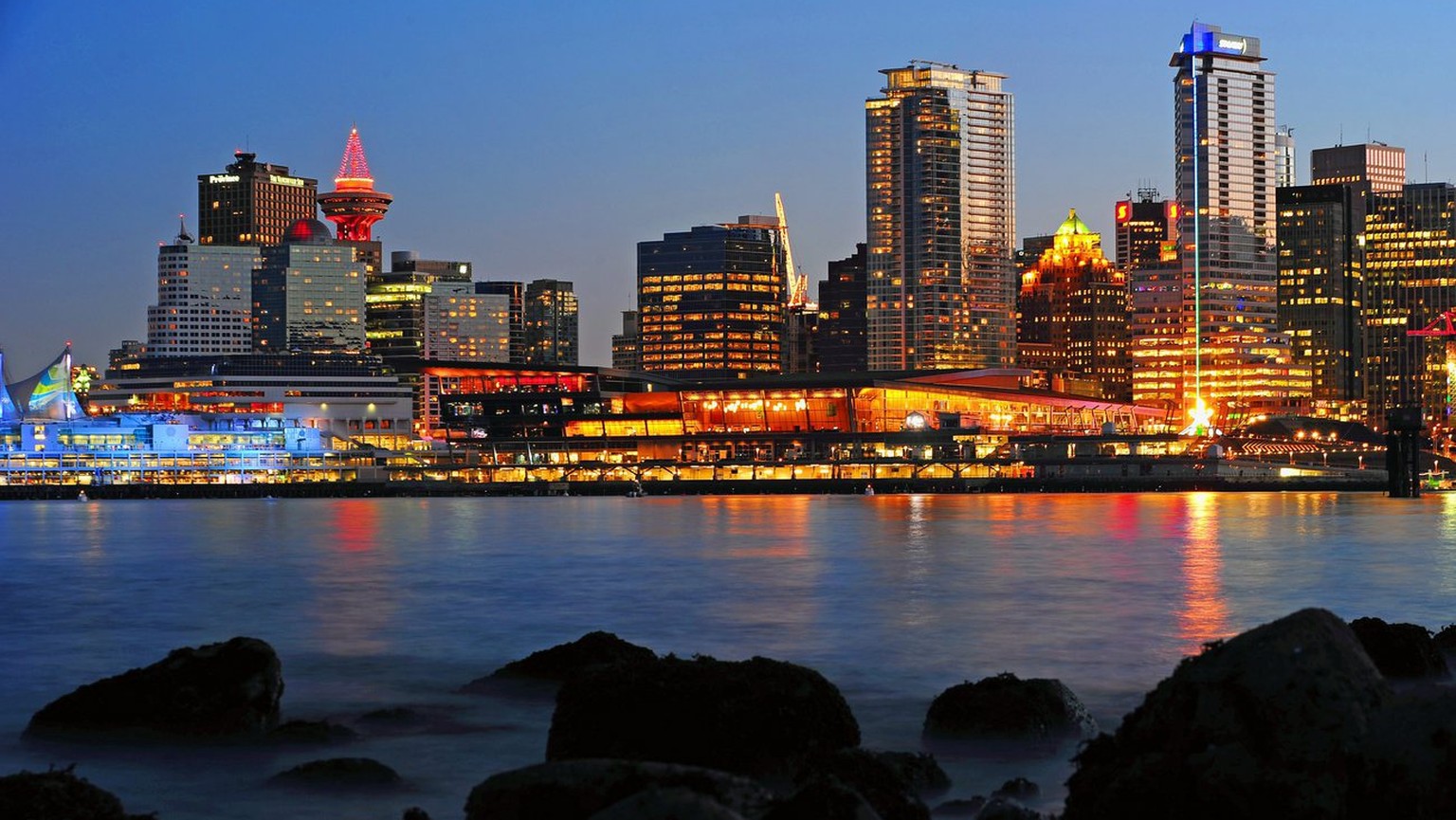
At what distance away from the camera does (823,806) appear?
14.4 meters

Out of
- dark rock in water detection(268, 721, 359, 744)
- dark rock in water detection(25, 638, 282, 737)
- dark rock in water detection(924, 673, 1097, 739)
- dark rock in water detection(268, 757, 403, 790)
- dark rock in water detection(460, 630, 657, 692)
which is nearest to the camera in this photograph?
dark rock in water detection(268, 757, 403, 790)

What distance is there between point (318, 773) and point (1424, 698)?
13.1m

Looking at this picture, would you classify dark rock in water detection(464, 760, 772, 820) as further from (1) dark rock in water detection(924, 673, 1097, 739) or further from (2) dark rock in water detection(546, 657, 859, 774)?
(1) dark rock in water detection(924, 673, 1097, 739)

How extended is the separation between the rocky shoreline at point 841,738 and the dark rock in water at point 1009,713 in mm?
33

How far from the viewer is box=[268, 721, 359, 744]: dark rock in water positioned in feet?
82.9

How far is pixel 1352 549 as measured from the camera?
79.7m

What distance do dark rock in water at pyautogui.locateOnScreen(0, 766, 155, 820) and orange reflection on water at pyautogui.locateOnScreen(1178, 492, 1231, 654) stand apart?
408 inches

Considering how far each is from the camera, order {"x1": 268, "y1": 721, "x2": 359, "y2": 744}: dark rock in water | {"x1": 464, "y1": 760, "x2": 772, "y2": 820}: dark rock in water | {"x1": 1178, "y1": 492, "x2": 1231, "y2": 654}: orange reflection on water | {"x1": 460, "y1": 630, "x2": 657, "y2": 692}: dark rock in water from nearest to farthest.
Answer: {"x1": 464, "y1": 760, "x2": 772, "y2": 820}: dark rock in water, {"x1": 268, "y1": 721, "x2": 359, "y2": 744}: dark rock in water, {"x1": 460, "y1": 630, "x2": 657, "y2": 692}: dark rock in water, {"x1": 1178, "y1": 492, "x2": 1231, "y2": 654}: orange reflection on water

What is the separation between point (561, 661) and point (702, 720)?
9485mm

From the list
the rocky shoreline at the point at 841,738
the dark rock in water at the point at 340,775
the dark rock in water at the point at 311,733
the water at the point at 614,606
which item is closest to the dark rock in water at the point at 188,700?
the rocky shoreline at the point at 841,738

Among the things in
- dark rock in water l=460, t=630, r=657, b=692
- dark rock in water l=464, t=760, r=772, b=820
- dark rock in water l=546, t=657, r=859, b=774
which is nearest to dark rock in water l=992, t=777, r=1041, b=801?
dark rock in water l=546, t=657, r=859, b=774

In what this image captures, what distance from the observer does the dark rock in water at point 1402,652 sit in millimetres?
29641

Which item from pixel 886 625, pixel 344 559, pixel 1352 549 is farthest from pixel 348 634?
pixel 1352 549

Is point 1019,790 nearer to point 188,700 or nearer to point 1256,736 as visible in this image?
point 1256,736
